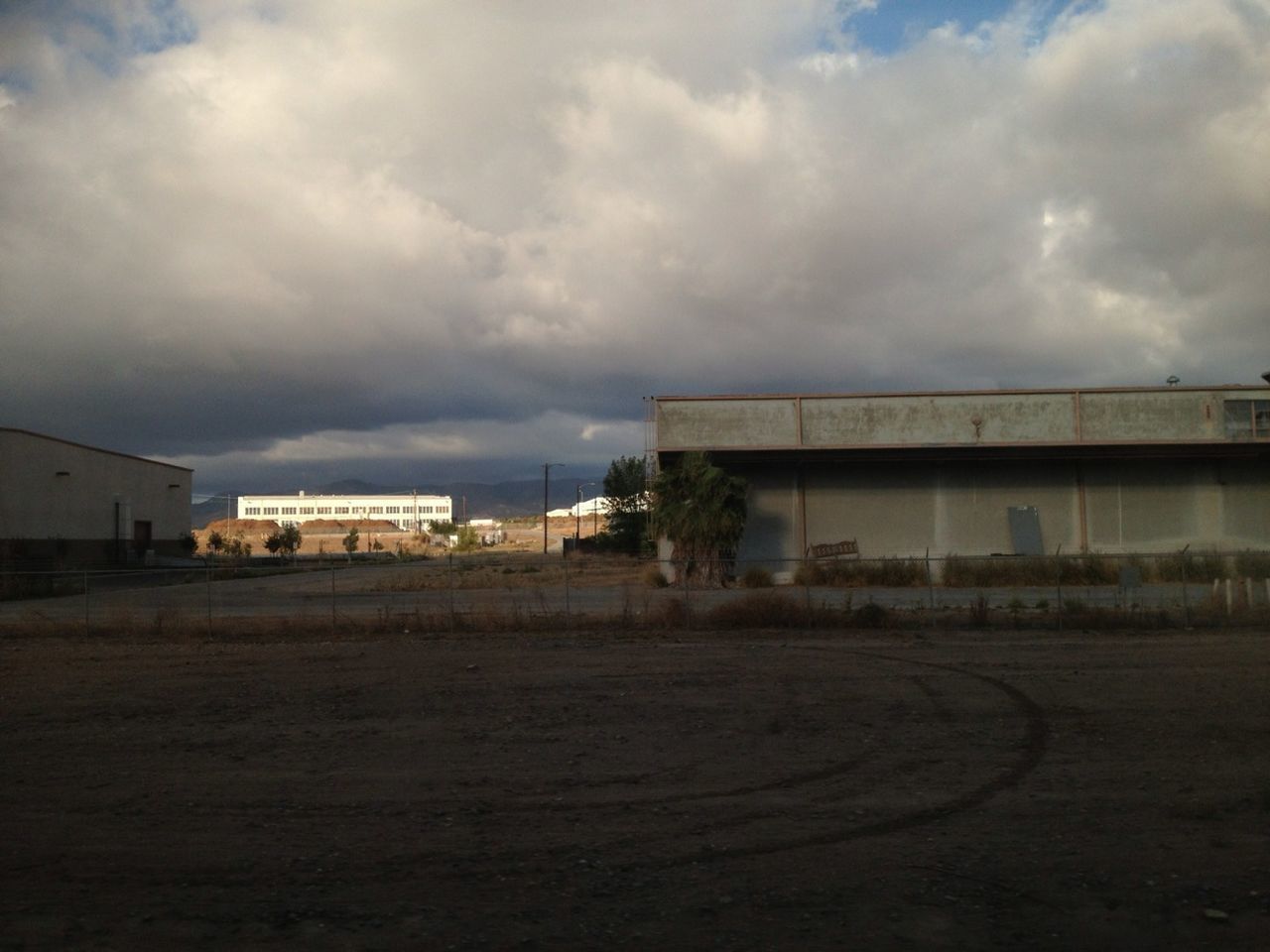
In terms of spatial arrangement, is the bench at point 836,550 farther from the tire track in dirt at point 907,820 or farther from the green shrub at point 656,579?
the tire track in dirt at point 907,820

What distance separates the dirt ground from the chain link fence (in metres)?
7.10

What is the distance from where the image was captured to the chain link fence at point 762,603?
989 inches

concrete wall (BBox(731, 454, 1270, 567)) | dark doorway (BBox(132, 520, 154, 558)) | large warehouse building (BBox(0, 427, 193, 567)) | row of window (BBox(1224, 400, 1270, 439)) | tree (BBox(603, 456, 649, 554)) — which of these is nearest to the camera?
row of window (BBox(1224, 400, 1270, 439))

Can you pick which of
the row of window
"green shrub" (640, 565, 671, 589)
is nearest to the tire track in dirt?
"green shrub" (640, 565, 671, 589)

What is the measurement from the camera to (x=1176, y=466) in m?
45.2

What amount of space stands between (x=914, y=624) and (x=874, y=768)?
1452 centimetres

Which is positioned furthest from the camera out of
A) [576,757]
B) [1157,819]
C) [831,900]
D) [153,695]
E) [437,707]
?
[153,695]

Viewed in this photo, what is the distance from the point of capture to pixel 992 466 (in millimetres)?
44656

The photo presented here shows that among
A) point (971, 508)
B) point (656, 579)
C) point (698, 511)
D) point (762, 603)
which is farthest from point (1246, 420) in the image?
point (762, 603)

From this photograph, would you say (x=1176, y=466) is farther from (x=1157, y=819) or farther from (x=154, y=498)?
(x=154, y=498)

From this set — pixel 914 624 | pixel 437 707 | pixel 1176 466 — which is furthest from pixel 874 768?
pixel 1176 466

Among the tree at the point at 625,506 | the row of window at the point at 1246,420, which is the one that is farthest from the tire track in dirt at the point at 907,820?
the tree at the point at 625,506

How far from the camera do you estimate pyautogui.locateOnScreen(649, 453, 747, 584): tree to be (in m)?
40.6

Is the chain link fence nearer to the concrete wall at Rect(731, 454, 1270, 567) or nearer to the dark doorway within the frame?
the concrete wall at Rect(731, 454, 1270, 567)
